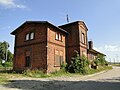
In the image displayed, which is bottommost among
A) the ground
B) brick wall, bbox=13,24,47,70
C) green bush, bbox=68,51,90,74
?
the ground

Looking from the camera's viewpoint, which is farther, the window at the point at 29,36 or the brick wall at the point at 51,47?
the window at the point at 29,36

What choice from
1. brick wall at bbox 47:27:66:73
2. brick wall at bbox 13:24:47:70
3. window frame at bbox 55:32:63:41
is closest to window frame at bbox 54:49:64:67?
brick wall at bbox 47:27:66:73

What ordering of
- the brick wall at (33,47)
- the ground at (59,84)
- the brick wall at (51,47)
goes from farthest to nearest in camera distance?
the brick wall at (33,47), the brick wall at (51,47), the ground at (59,84)

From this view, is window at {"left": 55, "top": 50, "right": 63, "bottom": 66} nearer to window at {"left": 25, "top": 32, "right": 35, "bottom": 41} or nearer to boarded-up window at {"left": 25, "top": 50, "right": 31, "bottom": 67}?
boarded-up window at {"left": 25, "top": 50, "right": 31, "bottom": 67}

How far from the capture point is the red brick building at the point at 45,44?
21578 millimetres

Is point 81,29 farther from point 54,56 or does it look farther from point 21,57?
point 21,57

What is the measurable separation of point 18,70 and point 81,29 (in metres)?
11.9

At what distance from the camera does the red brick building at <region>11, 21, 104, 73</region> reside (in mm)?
21578

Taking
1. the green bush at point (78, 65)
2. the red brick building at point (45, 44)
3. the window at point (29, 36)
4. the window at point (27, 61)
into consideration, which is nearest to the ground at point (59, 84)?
the red brick building at point (45, 44)

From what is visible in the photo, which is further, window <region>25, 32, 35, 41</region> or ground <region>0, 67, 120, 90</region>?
window <region>25, 32, 35, 41</region>

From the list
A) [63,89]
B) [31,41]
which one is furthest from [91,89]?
[31,41]

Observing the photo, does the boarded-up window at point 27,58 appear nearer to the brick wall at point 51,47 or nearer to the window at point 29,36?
the window at point 29,36

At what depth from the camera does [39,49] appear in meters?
22.0

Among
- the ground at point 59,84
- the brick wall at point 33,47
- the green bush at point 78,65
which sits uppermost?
the brick wall at point 33,47
